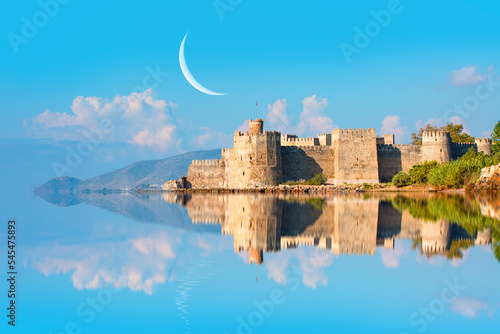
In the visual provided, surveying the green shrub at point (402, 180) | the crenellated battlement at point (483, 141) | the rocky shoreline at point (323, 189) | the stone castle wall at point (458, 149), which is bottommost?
the rocky shoreline at point (323, 189)

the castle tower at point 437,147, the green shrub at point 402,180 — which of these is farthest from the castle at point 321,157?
the green shrub at point 402,180

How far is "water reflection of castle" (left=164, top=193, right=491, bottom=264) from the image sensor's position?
999 centimetres

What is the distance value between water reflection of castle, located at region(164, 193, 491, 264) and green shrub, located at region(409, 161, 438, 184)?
546 inches

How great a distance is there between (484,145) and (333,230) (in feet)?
83.4

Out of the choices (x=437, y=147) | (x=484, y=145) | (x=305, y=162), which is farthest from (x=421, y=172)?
(x=484, y=145)

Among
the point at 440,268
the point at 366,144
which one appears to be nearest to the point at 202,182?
the point at 366,144

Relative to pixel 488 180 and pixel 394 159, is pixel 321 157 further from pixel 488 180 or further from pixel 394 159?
pixel 488 180

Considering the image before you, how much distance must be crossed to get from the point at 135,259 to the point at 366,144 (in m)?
24.4

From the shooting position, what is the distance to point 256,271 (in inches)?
320

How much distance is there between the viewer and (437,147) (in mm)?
32844

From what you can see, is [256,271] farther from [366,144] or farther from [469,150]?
[469,150]

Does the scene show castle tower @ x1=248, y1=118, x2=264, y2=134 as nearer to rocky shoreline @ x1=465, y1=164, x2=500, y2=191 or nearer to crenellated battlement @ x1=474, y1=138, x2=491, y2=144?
rocky shoreline @ x1=465, y1=164, x2=500, y2=191

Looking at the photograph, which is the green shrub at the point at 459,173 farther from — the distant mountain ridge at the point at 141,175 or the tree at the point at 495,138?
the distant mountain ridge at the point at 141,175

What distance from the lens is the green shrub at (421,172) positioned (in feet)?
101
